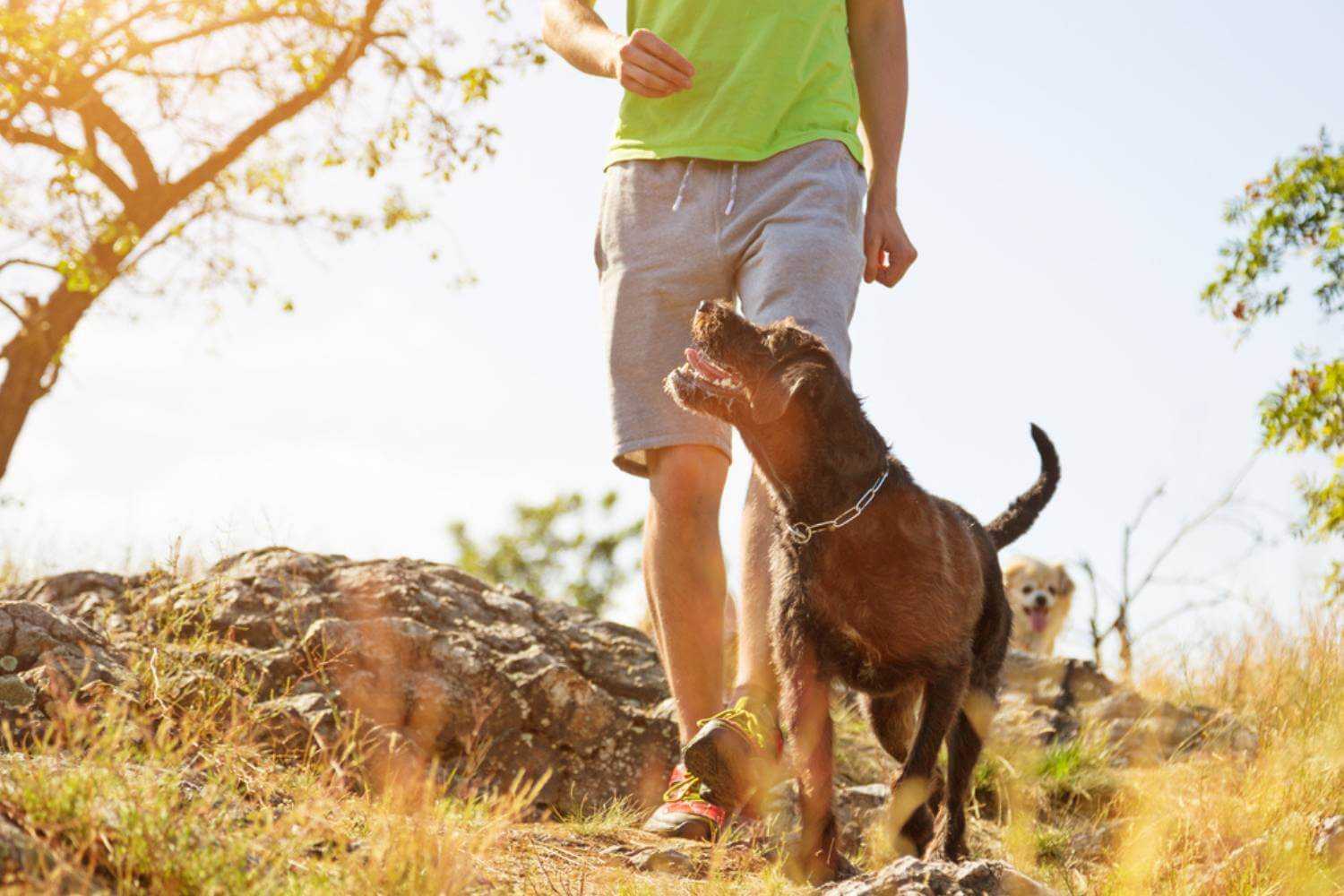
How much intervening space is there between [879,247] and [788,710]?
1.76 m

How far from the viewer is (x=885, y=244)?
173 inches

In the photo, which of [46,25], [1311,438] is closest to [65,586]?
[46,25]

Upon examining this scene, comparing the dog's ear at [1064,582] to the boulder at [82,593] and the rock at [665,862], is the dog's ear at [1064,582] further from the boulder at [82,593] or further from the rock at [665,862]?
the rock at [665,862]

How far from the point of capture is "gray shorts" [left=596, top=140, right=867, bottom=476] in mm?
3830

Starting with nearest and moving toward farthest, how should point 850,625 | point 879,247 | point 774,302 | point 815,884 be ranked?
point 815,884 < point 850,625 < point 774,302 < point 879,247

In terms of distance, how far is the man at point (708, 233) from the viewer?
152 inches

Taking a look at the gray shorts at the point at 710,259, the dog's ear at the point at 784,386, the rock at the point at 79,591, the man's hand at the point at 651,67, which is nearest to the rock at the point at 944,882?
the dog's ear at the point at 784,386

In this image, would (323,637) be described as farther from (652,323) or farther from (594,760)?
(652,323)

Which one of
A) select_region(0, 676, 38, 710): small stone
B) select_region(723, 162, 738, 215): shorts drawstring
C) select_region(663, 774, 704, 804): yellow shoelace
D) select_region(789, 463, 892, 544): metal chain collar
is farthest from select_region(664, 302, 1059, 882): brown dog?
select_region(0, 676, 38, 710): small stone

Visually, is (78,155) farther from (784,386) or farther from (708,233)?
(784,386)

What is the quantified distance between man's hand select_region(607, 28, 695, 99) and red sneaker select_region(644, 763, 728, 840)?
2.10 meters

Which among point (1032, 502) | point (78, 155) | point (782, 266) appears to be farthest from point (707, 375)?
point (78, 155)

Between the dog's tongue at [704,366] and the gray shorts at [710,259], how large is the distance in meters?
0.28

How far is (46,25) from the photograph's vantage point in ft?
34.3
